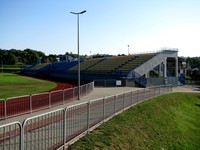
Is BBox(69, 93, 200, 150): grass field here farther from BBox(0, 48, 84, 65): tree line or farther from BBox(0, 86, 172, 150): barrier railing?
BBox(0, 48, 84, 65): tree line

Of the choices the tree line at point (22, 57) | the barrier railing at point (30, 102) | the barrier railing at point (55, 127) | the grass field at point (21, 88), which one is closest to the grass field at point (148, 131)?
the barrier railing at point (55, 127)

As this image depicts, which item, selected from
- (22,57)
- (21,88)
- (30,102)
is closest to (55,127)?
(30,102)

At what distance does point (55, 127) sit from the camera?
898cm

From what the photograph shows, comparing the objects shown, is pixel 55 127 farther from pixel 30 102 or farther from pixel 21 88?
pixel 21 88

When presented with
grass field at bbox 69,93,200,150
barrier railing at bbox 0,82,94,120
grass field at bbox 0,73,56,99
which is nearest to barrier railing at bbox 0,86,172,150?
grass field at bbox 69,93,200,150

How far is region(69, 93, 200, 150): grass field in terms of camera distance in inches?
408

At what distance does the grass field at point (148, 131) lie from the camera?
10.4 meters

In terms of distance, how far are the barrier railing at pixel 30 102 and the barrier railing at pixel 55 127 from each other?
194 inches

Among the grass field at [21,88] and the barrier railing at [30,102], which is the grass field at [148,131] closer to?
the barrier railing at [30,102]

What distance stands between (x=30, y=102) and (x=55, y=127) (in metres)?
6.97

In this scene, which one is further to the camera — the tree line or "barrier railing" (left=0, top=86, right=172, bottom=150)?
the tree line

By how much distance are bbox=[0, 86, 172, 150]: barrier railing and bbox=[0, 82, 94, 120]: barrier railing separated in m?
4.94

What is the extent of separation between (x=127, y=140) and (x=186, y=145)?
5319 mm

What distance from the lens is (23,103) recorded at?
15.0 metres
